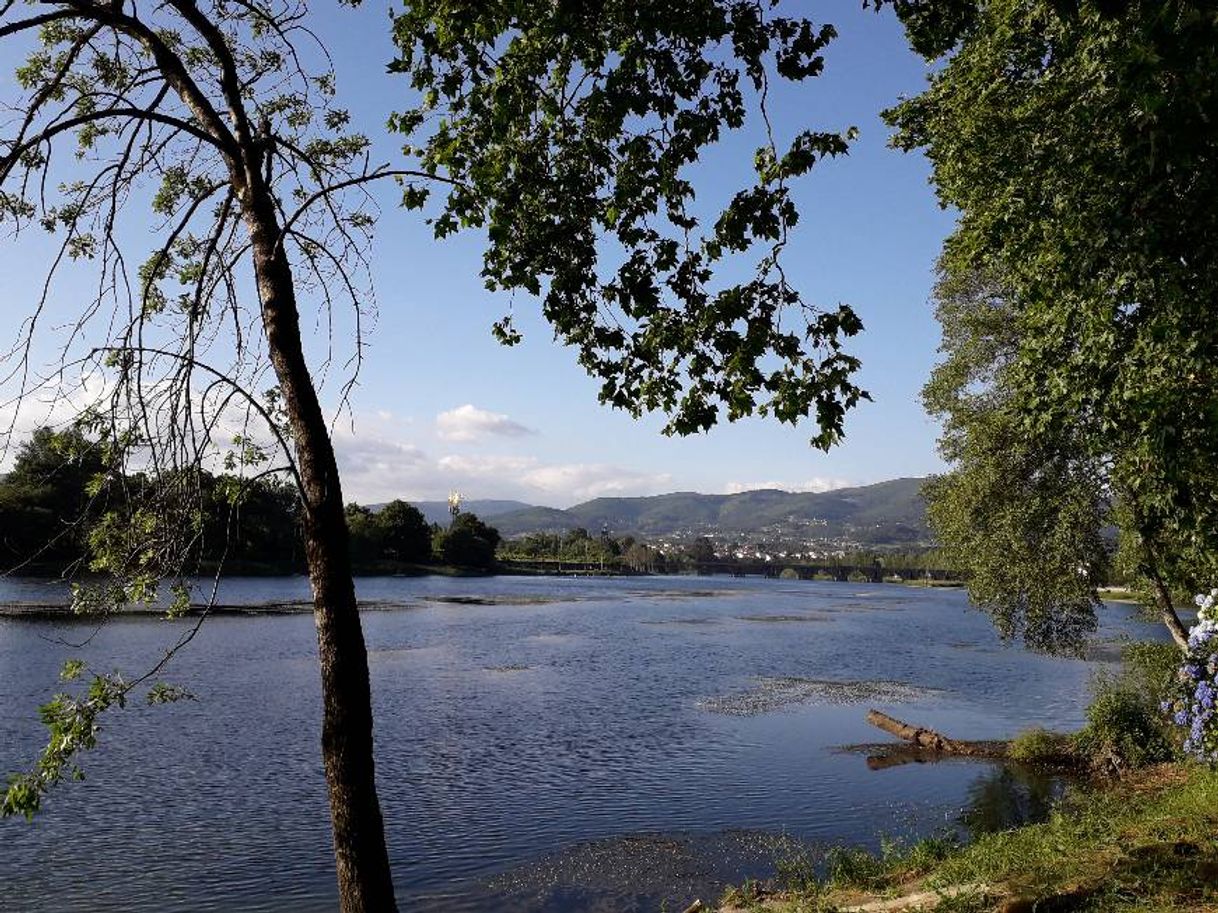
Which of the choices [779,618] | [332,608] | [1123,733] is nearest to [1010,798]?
[1123,733]

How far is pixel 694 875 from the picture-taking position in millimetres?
17328

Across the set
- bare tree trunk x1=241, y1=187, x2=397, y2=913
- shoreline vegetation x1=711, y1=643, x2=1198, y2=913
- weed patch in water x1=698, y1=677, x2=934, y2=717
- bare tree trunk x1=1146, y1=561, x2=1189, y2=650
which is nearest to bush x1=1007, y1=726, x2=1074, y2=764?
shoreline vegetation x1=711, y1=643, x2=1198, y2=913

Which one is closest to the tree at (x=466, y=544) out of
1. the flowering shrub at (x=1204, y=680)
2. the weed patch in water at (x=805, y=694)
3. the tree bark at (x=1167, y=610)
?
the weed patch in water at (x=805, y=694)

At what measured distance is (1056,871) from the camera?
10.0 metres

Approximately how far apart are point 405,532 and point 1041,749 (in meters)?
149

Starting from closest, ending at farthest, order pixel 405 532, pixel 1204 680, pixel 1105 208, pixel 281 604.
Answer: pixel 1105 208 → pixel 1204 680 → pixel 281 604 → pixel 405 532

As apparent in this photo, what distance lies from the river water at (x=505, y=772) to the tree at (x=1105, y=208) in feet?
36.5

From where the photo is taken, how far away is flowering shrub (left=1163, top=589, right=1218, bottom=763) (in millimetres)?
10562

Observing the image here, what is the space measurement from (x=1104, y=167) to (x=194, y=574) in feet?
32.8

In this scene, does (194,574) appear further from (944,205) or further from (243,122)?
(944,205)

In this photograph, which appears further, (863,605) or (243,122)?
(863,605)

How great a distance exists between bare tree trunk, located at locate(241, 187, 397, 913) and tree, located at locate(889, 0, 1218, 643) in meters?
6.67

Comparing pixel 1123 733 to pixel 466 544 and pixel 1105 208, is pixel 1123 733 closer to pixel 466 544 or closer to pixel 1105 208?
pixel 1105 208

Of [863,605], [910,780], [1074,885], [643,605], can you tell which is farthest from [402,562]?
[1074,885]
